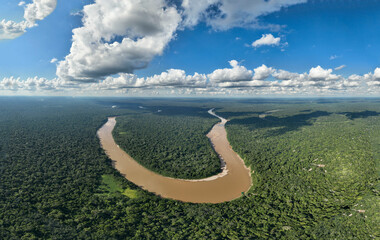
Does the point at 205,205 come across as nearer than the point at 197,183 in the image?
Yes

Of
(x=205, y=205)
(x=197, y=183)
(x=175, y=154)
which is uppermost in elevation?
(x=175, y=154)

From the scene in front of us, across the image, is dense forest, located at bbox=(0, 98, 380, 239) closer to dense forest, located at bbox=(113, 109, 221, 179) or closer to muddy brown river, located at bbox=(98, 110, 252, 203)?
dense forest, located at bbox=(113, 109, 221, 179)

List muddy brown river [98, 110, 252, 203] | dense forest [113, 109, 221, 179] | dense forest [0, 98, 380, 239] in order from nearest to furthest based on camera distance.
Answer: dense forest [0, 98, 380, 239] < muddy brown river [98, 110, 252, 203] < dense forest [113, 109, 221, 179]

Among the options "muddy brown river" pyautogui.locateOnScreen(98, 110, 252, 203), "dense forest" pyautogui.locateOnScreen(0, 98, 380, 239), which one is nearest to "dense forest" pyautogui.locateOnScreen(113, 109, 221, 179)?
"muddy brown river" pyautogui.locateOnScreen(98, 110, 252, 203)

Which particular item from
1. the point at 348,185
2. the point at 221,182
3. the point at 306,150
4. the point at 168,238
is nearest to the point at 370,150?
the point at 306,150

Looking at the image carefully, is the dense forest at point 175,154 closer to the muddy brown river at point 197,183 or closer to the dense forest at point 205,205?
the muddy brown river at point 197,183

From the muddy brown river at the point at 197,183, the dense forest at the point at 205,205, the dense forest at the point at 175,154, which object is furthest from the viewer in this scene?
the dense forest at the point at 175,154

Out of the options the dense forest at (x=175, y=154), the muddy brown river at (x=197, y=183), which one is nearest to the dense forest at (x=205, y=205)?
the dense forest at (x=175, y=154)

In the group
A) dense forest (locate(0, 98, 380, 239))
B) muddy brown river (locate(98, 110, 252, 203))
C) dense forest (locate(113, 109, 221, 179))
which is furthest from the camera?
dense forest (locate(113, 109, 221, 179))

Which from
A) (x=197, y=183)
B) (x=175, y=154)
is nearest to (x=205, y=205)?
(x=197, y=183)

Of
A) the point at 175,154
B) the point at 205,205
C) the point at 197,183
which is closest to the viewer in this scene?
the point at 205,205

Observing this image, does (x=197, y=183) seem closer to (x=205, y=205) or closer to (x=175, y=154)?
(x=205, y=205)

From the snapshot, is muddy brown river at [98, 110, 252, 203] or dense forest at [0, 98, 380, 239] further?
muddy brown river at [98, 110, 252, 203]
